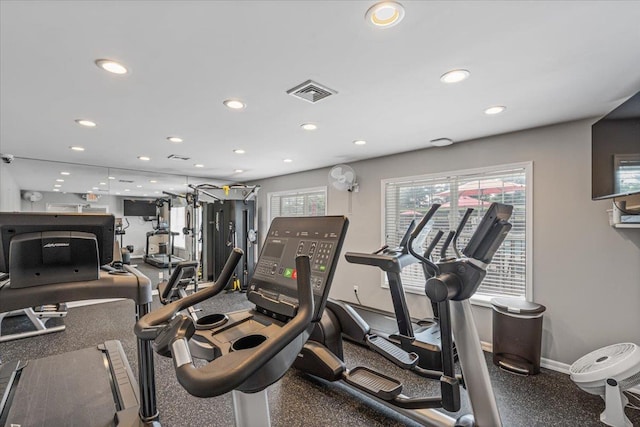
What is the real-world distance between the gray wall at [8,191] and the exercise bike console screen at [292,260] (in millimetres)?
4951

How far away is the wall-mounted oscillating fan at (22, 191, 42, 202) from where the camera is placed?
4.80 meters

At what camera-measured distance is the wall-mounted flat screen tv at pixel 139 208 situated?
5.54 meters

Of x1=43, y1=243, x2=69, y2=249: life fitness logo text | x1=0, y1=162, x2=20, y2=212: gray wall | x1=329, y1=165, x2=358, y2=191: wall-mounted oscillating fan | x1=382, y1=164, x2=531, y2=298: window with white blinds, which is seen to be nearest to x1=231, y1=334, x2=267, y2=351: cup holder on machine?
x1=43, y1=243, x2=69, y2=249: life fitness logo text

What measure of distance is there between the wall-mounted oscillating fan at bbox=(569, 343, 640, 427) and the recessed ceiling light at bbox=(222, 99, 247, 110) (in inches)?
125

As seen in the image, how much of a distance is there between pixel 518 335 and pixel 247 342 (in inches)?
110

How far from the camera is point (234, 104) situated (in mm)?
2404

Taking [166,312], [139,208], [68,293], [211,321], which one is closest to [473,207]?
[211,321]

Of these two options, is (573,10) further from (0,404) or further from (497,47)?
(0,404)

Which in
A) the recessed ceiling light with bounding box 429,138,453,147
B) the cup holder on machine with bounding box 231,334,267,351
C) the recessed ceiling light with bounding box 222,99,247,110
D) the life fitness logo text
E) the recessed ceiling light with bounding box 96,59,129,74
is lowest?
the cup holder on machine with bounding box 231,334,267,351

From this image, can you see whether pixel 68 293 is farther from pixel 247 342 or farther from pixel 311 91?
pixel 311 91

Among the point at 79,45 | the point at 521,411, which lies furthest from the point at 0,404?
the point at 521,411

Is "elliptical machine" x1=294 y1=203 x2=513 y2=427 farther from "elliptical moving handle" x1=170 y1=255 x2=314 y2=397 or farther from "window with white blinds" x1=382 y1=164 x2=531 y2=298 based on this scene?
"window with white blinds" x1=382 y1=164 x2=531 y2=298

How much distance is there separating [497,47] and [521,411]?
2410mm

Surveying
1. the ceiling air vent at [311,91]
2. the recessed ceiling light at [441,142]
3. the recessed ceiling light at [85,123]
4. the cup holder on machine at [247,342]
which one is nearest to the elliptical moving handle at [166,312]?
the cup holder on machine at [247,342]
